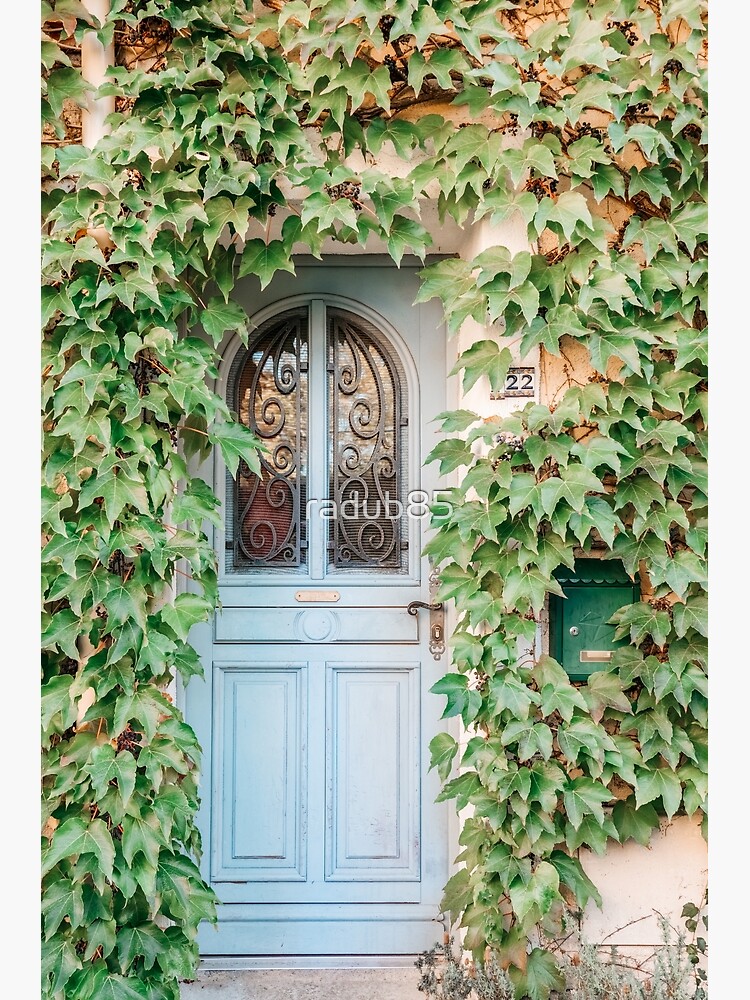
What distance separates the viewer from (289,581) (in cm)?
280

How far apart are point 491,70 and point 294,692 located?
6.69 ft

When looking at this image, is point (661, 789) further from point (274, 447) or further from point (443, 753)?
point (274, 447)

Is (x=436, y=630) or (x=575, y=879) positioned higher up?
(x=436, y=630)

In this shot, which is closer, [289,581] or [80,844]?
[80,844]

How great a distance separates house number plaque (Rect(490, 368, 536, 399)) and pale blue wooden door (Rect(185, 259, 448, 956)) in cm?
37

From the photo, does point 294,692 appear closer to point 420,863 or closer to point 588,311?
point 420,863

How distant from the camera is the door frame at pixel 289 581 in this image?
8.96 feet

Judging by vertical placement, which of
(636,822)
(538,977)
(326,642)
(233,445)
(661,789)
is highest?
(233,445)

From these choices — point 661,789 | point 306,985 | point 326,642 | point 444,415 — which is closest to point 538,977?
point 661,789

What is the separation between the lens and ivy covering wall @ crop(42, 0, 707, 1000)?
2.24 meters

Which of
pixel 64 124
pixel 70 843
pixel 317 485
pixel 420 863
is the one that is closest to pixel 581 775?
pixel 420 863

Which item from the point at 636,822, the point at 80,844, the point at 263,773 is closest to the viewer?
the point at 80,844

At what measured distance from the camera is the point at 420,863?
2768mm

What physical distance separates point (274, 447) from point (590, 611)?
1205 mm
